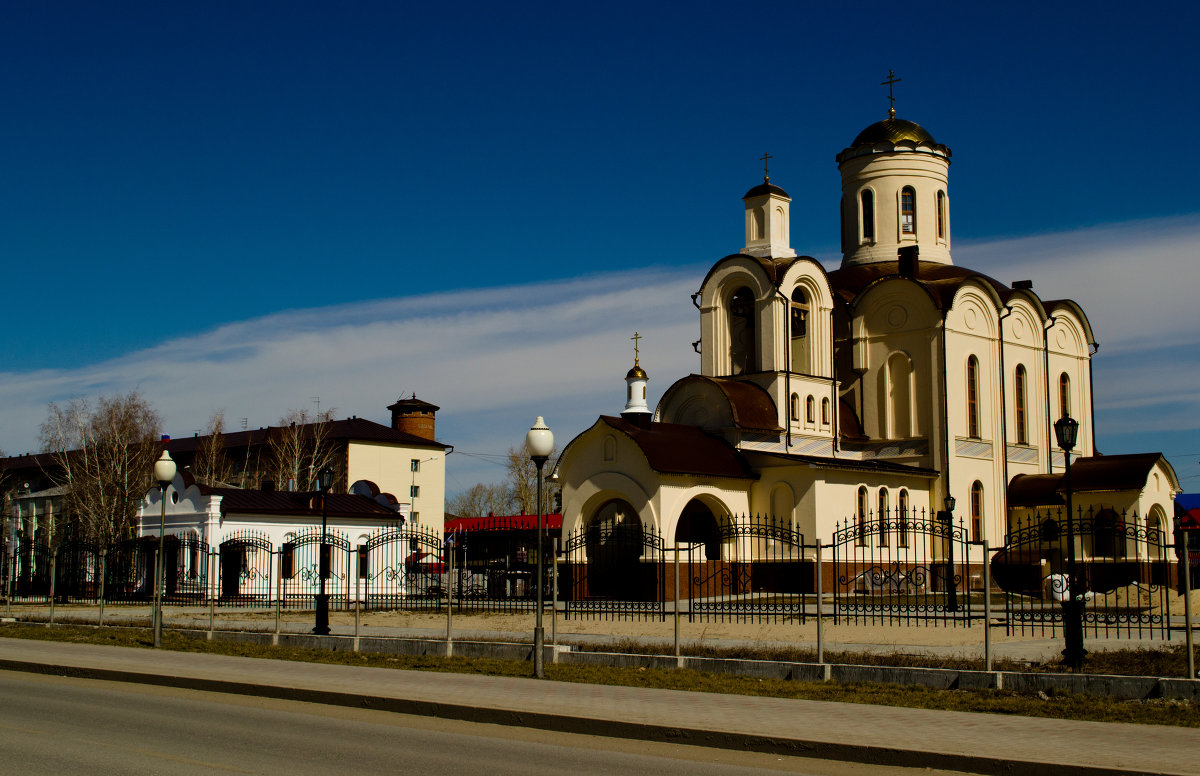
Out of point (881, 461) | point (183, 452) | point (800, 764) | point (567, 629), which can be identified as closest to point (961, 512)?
point (881, 461)

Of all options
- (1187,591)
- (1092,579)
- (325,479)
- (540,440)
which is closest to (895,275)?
(1092,579)

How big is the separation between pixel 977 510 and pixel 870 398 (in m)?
5.18

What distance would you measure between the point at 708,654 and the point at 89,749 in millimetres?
8844

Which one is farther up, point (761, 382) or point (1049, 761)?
point (761, 382)

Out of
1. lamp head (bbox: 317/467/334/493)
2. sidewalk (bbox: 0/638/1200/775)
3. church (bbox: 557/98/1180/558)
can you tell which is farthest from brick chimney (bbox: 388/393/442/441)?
sidewalk (bbox: 0/638/1200/775)

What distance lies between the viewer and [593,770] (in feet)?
28.6

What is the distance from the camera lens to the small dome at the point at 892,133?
46.0 metres

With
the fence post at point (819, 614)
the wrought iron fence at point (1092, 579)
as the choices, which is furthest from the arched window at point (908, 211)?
the fence post at point (819, 614)

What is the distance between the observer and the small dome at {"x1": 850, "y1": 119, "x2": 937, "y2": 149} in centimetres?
4597

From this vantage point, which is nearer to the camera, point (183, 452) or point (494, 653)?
point (494, 653)

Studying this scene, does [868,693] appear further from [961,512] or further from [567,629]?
[961,512]

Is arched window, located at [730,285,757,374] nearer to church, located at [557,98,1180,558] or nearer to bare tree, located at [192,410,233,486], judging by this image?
church, located at [557,98,1180,558]

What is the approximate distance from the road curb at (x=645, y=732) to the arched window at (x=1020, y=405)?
34.2m

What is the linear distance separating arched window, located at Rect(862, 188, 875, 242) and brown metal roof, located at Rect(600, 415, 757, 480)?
1312 cm
